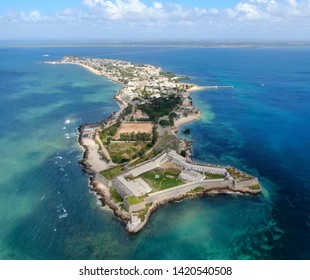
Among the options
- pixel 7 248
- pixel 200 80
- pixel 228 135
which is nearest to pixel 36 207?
pixel 7 248

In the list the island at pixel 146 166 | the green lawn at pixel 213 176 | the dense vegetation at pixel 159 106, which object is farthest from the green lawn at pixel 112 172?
the dense vegetation at pixel 159 106

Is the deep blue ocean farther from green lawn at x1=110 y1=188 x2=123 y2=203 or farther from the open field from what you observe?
the open field

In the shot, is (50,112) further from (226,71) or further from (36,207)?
(226,71)

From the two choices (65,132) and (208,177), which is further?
(65,132)

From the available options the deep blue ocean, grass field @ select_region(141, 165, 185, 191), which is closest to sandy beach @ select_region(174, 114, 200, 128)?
the deep blue ocean

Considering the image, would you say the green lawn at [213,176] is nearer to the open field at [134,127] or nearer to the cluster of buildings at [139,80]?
the open field at [134,127]

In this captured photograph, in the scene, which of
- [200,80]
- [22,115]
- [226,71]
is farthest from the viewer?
[226,71]
